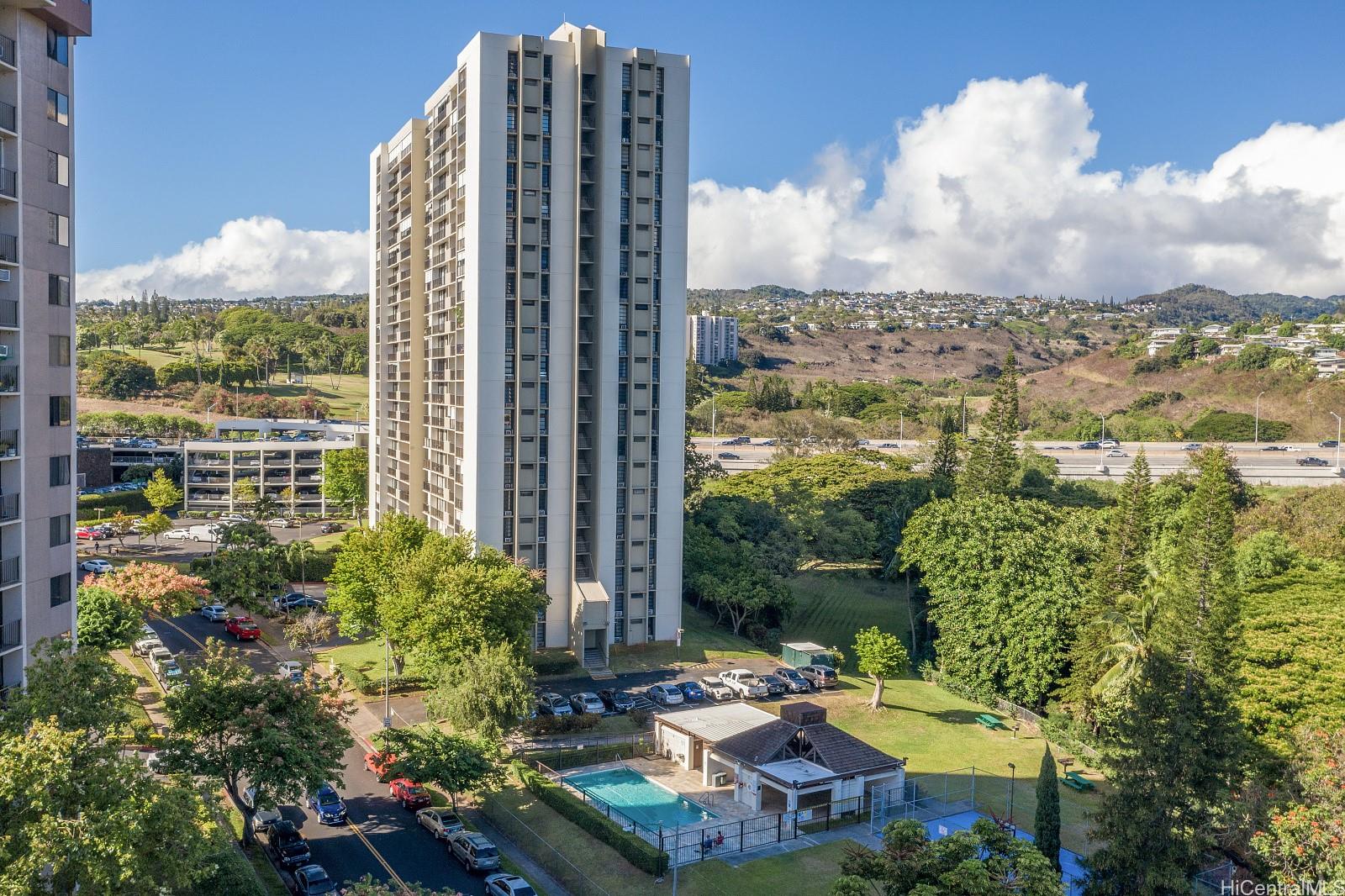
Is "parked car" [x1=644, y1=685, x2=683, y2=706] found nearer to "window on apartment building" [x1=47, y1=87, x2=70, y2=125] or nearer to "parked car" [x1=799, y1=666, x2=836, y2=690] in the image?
"parked car" [x1=799, y1=666, x2=836, y2=690]

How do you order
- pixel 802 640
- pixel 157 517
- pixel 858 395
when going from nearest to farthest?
pixel 802 640 → pixel 157 517 → pixel 858 395

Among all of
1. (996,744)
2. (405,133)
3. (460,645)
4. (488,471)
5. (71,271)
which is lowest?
(996,744)

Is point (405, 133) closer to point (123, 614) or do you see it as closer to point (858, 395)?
point (123, 614)

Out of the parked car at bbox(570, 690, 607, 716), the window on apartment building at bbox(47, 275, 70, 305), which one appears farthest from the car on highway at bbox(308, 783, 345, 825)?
the window on apartment building at bbox(47, 275, 70, 305)

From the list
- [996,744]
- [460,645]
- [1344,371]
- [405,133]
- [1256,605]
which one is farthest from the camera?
[1344,371]

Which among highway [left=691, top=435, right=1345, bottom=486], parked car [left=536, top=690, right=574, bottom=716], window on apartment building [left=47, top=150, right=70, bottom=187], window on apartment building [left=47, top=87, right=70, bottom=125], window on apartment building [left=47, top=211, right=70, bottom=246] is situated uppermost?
window on apartment building [left=47, top=87, right=70, bottom=125]

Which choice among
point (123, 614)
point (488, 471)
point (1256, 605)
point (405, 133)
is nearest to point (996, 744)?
point (1256, 605)
